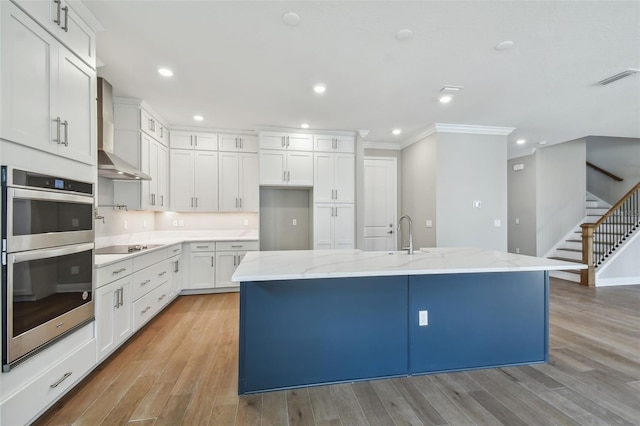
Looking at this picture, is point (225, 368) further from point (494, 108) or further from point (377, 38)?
point (494, 108)

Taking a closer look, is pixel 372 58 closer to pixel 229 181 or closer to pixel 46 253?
pixel 46 253

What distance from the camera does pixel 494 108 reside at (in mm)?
3879

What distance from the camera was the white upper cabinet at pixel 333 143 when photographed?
4.86 meters

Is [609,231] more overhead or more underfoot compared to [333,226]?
more underfoot

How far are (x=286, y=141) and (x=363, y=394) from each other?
12.4ft

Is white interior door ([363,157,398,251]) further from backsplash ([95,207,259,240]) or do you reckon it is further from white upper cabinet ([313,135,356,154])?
backsplash ([95,207,259,240])

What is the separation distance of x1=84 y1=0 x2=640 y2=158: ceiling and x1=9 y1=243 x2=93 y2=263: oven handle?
169 centimetres

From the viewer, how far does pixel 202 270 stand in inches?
174

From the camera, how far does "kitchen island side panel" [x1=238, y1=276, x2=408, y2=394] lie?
202 centimetres

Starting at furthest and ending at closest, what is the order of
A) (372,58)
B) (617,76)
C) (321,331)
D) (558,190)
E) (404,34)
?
(558,190), (617,76), (372,58), (404,34), (321,331)

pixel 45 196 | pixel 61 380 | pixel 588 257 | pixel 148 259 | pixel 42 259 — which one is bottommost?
pixel 61 380

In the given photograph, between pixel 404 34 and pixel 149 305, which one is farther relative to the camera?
pixel 149 305

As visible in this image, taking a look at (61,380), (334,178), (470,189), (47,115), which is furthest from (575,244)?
(47,115)

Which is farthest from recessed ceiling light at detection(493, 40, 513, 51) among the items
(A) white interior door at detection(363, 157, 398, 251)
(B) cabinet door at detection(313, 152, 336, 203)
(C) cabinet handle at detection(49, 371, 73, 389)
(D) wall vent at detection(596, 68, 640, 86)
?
(C) cabinet handle at detection(49, 371, 73, 389)
